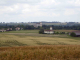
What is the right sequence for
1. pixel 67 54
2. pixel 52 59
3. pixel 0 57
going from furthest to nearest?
pixel 67 54
pixel 0 57
pixel 52 59

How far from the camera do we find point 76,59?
344 inches

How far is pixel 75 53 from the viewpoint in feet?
33.3

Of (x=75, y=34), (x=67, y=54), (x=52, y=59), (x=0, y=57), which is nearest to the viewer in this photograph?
(x=52, y=59)

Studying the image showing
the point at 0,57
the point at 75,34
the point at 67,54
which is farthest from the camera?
the point at 75,34

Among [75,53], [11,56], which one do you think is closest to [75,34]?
[75,53]

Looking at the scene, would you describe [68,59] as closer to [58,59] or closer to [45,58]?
[58,59]

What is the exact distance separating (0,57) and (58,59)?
4.11 meters

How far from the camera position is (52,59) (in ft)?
28.3

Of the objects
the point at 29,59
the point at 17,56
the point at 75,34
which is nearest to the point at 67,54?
the point at 29,59

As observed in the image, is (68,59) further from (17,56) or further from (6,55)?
(6,55)

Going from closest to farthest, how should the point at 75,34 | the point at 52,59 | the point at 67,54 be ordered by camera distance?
the point at 52,59 < the point at 67,54 < the point at 75,34

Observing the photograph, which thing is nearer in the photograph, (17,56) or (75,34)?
(17,56)

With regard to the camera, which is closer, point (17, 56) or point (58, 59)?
point (58, 59)

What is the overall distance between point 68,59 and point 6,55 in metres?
4.56
